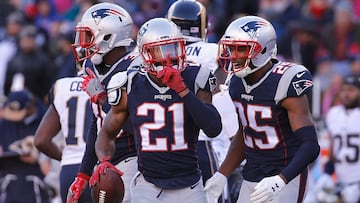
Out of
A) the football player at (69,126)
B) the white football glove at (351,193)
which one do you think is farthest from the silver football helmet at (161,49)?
the white football glove at (351,193)

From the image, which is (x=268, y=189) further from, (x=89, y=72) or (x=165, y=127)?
(x=89, y=72)

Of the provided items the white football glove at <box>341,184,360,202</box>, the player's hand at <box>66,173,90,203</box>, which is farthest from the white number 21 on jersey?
the white football glove at <box>341,184,360,202</box>

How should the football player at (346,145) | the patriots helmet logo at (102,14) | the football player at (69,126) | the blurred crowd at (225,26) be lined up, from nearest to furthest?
the patriots helmet logo at (102,14)
the football player at (69,126)
the football player at (346,145)
the blurred crowd at (225,26)

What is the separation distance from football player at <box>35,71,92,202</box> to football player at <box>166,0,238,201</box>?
88cm

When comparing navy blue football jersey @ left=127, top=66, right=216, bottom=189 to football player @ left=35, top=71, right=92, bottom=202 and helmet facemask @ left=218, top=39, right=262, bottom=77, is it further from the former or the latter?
football player @ left=35, top=71, right=92, bottom=202

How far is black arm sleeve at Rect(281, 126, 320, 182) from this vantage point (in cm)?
655

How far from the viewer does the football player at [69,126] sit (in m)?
8.29

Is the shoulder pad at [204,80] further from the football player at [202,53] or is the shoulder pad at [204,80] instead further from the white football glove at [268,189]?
the football player at [202,53]

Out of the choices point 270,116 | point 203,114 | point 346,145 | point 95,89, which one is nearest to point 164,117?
point 203,114

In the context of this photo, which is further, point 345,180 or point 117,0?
point 117,0

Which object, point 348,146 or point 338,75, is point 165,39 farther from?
point 338,75

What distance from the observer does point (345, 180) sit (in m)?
11.0

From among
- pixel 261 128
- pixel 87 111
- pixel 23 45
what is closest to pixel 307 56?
pixel 23 45

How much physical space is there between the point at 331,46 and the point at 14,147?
531 centimetres
